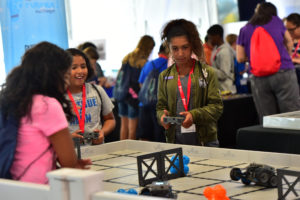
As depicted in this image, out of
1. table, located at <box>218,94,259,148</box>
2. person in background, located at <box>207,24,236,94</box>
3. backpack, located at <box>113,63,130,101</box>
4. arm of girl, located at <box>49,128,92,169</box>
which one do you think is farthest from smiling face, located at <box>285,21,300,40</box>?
arm of girl, located at <box>49,128,92,169</box>

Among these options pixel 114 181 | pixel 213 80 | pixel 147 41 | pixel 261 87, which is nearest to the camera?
pixel 114 181

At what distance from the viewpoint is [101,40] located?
10.4 metres

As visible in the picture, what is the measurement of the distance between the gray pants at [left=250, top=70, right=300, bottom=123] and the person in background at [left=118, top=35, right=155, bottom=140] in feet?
5.68

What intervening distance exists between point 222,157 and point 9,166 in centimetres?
129

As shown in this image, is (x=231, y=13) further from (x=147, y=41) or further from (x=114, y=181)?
(x=114, y=181)

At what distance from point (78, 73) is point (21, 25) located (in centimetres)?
82

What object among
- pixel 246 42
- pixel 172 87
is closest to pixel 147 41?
pixel 246 42

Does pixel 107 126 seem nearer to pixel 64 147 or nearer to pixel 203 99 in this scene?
pixel 203 99

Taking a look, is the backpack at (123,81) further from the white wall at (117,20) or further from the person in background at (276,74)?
the white wall at (117,20)

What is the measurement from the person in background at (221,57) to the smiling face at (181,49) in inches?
151

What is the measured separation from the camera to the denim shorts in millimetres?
7141

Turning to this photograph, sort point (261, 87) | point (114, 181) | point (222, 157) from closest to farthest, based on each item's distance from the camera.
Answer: point (114, 181) < point (222, 157) < point (261, 87)

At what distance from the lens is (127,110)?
24.0 feet

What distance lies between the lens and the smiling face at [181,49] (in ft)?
11.4
